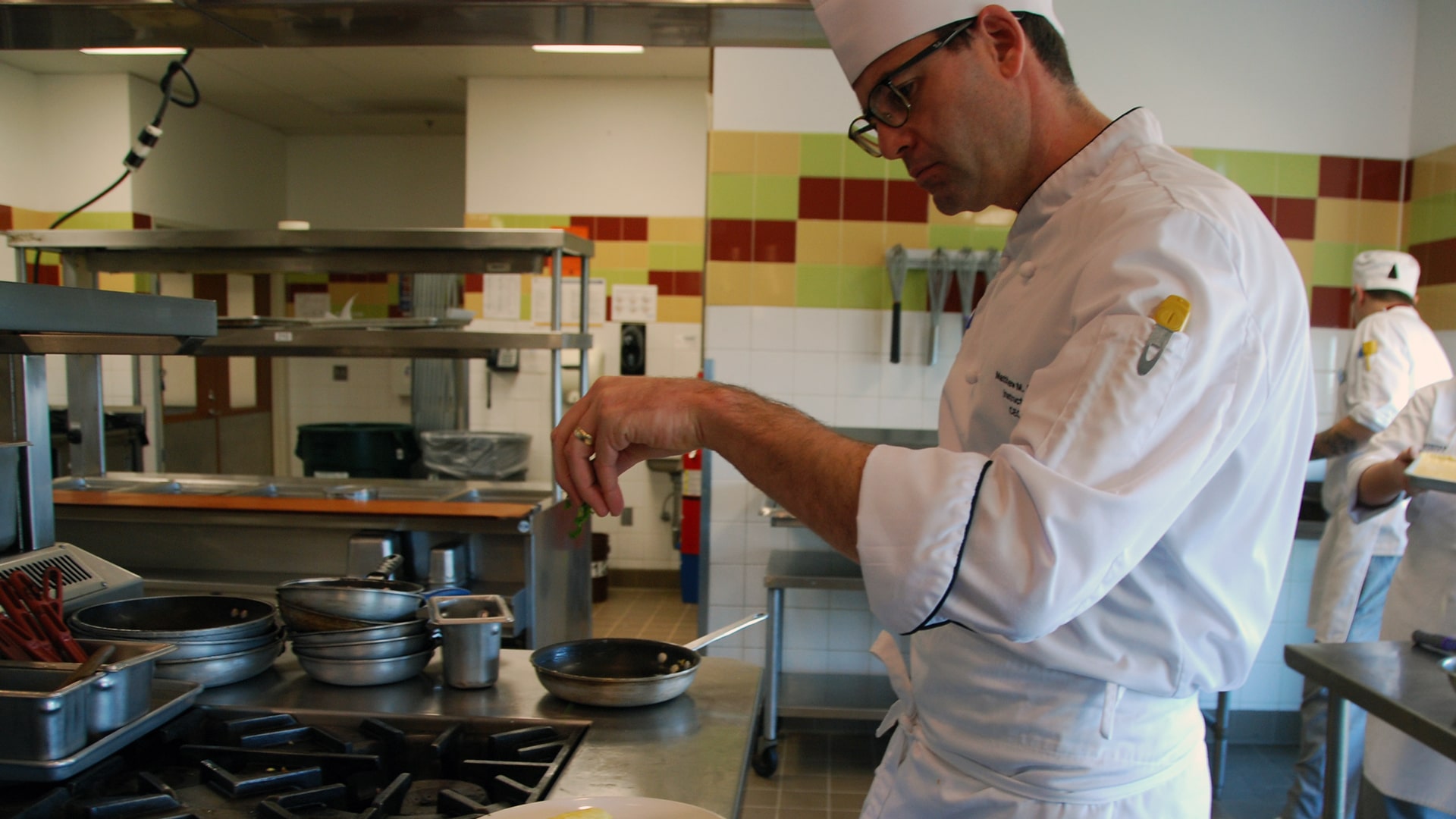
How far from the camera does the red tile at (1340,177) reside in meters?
3.86

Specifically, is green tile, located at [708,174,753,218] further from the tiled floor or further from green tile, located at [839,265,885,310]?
the tiled floor

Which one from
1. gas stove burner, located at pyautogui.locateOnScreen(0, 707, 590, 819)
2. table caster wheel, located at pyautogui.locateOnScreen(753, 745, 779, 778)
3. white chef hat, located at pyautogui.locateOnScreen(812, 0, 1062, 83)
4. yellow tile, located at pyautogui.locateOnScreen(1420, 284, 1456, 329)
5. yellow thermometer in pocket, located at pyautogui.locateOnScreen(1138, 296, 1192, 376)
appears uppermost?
white chef hat, located at pyautogui.locateOnScreen(812, 0, 1062, 83)

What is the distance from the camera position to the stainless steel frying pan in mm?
1467

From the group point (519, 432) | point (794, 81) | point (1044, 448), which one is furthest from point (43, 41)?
point (519, 432)

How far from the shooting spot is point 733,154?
3850mm

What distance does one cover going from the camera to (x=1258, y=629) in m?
1.01

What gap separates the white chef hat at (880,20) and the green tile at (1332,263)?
11.3 feet

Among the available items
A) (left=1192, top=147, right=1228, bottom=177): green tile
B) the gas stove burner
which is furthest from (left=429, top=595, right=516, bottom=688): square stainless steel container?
(left=1192, top=147, right=1228, bottom=177): green tile

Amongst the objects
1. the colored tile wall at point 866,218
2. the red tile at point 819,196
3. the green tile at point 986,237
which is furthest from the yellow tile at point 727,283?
the green tile at point 986,237

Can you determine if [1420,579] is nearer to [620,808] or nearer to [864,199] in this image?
[864,199]

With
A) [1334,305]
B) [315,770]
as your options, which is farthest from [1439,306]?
[315,770]

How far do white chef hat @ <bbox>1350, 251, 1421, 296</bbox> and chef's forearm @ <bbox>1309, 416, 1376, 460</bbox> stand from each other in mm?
494

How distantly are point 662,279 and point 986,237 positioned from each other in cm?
259

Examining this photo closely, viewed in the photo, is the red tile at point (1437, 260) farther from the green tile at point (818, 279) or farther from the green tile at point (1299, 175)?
the green tile at point (818, 279)
